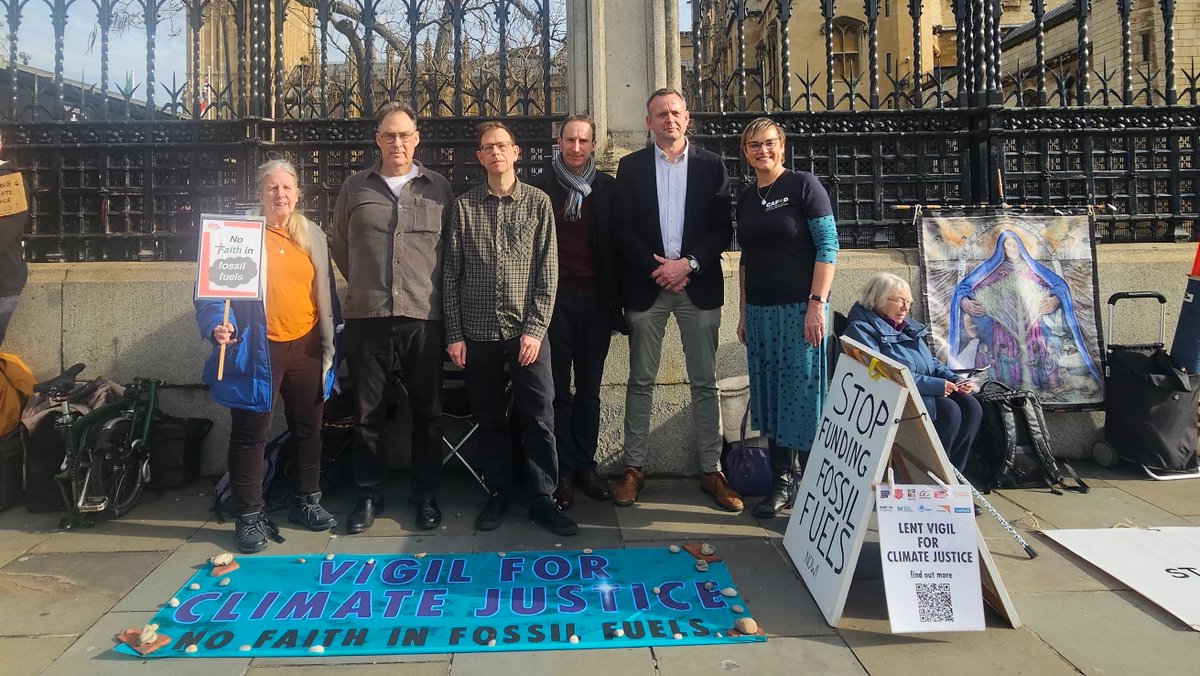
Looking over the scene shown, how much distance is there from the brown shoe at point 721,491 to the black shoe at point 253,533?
2.52 m

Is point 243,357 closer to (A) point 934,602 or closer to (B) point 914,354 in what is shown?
(A) point 934,602

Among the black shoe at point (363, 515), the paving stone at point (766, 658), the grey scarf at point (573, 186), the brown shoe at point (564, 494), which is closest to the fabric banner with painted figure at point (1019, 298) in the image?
the grey scarf at point (573, 186)

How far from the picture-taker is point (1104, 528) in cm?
398

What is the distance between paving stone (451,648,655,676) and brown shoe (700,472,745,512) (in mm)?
1586

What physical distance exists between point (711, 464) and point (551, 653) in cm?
197

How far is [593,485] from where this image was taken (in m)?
4.44

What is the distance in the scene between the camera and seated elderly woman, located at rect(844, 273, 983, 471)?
4.17 meters

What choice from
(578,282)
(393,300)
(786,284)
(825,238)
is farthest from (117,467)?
(825,238)

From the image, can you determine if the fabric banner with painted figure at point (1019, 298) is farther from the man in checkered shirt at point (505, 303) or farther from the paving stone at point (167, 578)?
the paving stone at point (167, 578)

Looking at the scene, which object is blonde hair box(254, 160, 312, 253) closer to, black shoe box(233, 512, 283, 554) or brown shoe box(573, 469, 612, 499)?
black shoe box(233, 512, 283, 554)

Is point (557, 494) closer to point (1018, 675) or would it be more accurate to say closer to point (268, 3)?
point (1018, 675)

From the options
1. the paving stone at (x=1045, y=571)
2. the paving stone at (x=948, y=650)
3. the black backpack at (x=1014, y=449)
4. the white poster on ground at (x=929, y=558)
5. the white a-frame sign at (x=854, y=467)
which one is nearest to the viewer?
the paving stone at (x=948, y=650)

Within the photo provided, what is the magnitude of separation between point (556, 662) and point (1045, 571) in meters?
2.46

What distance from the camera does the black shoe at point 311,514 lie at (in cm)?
400
